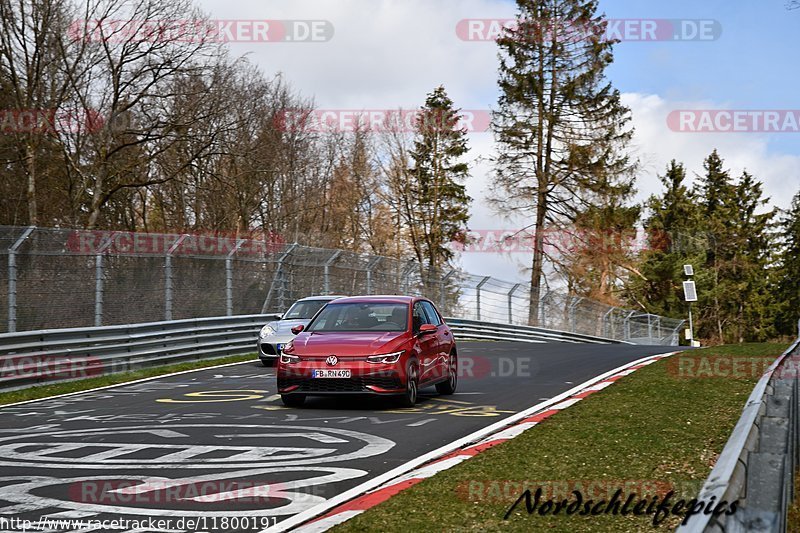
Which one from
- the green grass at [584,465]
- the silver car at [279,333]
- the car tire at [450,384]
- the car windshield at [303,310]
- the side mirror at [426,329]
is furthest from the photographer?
the car windshield at [303,310]

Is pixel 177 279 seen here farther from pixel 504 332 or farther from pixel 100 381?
pixel 504 332

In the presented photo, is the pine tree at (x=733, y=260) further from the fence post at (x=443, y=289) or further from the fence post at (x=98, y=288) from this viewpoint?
the fence post at (x=98, y=288)

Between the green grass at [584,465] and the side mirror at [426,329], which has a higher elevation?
the side mirror at [426,329]

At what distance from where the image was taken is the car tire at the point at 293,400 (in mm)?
12139

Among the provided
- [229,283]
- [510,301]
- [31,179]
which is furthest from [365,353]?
[510,301]

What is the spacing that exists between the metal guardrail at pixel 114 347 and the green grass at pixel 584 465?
920 cm

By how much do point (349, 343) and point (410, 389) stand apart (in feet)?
3.16

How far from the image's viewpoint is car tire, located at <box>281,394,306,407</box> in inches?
478

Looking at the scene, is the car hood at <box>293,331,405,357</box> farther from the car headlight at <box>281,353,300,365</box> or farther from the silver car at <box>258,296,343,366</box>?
the silver car at <box>258,296,343,366</box>

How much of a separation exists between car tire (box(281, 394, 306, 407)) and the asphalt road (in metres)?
0.17

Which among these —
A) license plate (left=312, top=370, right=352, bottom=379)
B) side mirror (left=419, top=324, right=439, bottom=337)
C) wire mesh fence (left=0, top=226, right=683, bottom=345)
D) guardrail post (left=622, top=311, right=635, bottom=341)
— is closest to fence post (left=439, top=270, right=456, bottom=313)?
wire mesh fence (left=0, top=226, right=683, bottom=345)

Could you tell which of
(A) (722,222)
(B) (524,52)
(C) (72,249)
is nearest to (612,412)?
(C) (72,249)

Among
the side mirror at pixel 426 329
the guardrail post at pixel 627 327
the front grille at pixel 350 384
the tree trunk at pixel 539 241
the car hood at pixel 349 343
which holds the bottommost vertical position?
the guardrail post at pixel 627 327

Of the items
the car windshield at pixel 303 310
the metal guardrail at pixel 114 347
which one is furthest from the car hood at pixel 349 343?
the car windshield at pixel 303 310
